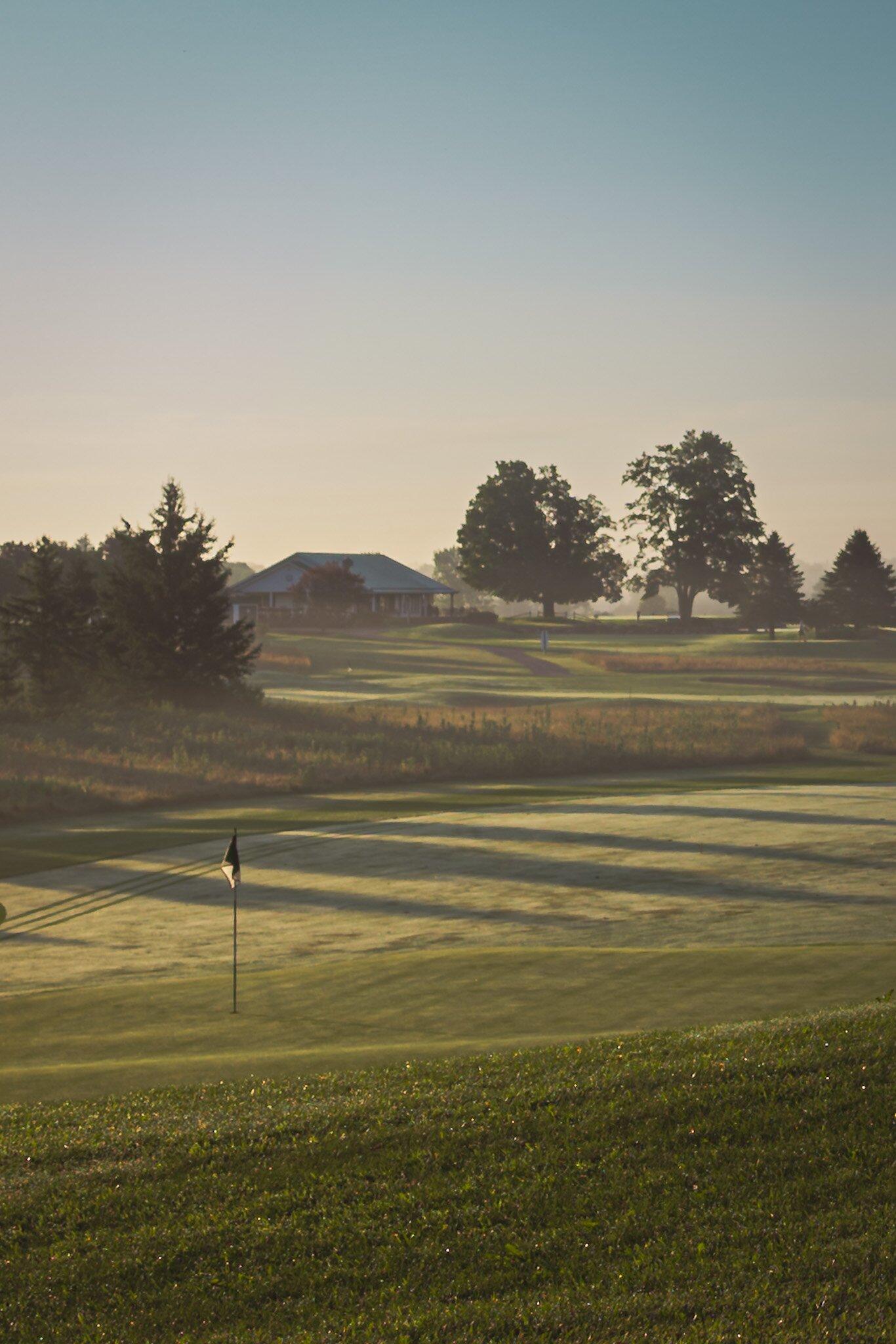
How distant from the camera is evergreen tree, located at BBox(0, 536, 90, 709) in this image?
59281 mm

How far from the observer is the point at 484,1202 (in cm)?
938

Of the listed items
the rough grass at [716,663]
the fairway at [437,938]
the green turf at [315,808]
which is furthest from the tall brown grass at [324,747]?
the rough grass at [716,663]

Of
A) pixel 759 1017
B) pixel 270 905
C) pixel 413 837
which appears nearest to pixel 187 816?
pixel 413 837

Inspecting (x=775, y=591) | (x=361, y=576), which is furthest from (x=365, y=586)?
(x=775, y=591)

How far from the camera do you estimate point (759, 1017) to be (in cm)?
1370

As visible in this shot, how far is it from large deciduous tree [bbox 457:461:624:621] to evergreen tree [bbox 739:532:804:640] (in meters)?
19.0

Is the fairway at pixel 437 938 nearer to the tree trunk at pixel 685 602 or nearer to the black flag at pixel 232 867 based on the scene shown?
the black flag at pixel 232 867

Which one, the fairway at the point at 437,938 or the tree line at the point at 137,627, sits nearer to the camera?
the fairway at the point at 437,938

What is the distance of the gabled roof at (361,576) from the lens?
118 meters

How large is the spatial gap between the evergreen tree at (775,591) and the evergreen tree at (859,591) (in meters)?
2.59

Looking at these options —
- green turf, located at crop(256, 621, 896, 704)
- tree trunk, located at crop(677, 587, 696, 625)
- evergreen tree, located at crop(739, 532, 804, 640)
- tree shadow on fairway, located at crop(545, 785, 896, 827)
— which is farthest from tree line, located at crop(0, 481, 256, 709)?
tree trunk, located at crop(677, 587, 696, 625)

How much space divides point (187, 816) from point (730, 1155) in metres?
30.8

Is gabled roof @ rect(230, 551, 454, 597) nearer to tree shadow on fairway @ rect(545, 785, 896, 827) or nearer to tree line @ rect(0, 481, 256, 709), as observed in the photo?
tree line @ rect(0, 481, 256, 709)

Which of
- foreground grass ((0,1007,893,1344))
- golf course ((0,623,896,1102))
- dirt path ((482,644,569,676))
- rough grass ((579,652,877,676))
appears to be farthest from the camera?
dirt path ((482,644,569,676))
